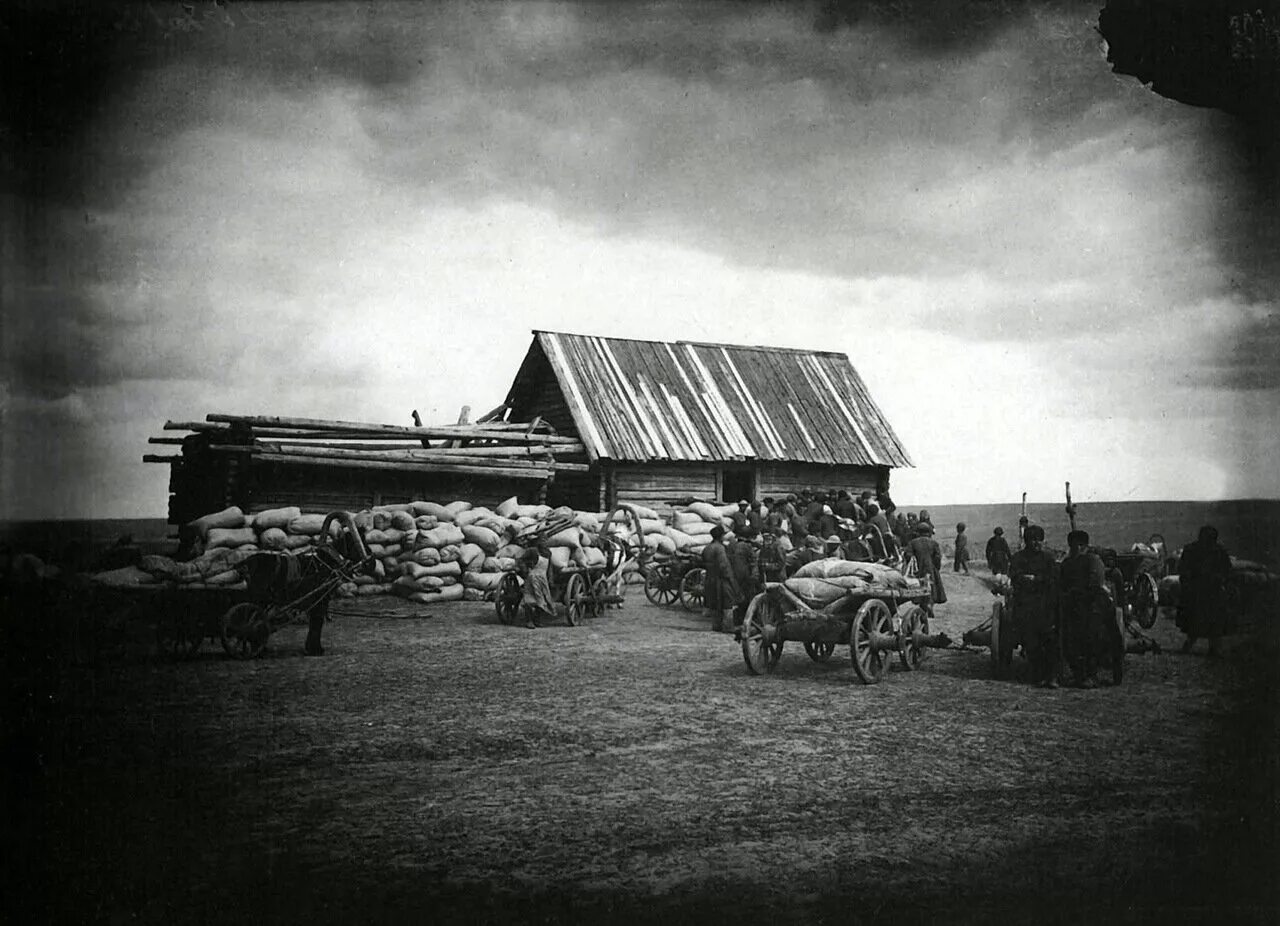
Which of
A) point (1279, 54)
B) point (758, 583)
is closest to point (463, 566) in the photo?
point (758, 583)

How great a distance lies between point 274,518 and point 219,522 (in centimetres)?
72

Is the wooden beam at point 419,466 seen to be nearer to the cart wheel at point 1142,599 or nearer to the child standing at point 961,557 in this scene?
the cart wheel at point 1142,599

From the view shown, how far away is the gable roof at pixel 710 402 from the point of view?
18.8m

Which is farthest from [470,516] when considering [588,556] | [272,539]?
[272,539]

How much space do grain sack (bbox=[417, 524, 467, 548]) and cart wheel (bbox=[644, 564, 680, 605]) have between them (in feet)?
10.1

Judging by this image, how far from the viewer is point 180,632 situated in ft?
25.7

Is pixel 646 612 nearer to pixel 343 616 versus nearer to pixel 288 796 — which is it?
pixel 343 616

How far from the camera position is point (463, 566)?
13.8m

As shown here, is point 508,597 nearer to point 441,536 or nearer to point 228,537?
point 441,536

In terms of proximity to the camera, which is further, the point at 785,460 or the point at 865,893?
the point at 785,460

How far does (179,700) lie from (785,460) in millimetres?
14945

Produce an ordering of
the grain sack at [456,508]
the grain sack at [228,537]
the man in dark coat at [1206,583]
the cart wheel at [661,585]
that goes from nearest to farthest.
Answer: the man in dark coat at [1206,583], the grain sack at [228,537], the cart wheel at [661,585], the grain sack at [456,508]

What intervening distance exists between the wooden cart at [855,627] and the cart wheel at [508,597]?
4255mm

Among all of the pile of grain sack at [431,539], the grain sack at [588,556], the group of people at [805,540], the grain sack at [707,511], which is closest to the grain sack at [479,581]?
the pile of grain sack at [431,539]
